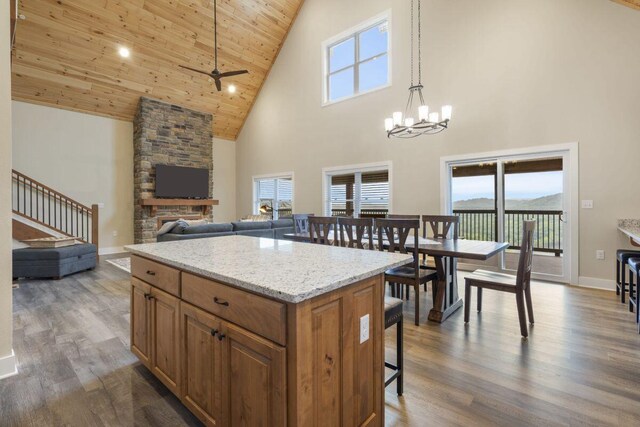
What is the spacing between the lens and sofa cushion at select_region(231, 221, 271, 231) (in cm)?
536

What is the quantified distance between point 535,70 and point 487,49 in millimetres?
817

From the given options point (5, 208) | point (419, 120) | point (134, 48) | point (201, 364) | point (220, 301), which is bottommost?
point (201, 364)

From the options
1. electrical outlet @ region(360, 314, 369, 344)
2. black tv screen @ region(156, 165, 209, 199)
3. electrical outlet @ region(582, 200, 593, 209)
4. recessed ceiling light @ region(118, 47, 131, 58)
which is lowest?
electrical outlet @ region(360, 314, 369, 344)

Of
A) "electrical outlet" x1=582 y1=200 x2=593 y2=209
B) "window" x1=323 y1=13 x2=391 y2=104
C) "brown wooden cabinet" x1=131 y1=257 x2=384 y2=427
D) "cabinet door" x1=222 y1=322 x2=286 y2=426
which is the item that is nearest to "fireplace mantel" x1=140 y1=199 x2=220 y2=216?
"window" x1=323 y1=13 x2=391 y2=104

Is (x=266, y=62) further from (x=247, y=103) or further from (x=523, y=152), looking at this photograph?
(x=523, y=152)

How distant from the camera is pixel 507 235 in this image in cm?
495

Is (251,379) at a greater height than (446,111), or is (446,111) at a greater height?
(446,111)

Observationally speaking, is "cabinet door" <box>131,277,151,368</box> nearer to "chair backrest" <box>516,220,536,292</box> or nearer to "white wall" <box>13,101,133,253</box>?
"chair backrest" <box>516,220,536,292</box>

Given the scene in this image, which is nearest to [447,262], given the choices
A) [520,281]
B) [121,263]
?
[520,281]

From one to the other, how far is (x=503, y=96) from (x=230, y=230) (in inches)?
192

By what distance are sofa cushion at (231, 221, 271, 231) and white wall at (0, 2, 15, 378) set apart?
11.0 feet

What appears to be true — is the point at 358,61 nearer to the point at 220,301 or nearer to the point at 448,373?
the point at 448,373

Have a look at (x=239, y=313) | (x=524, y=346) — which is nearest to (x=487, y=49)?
(x=524, y=346)

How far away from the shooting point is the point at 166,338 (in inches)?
68.3
